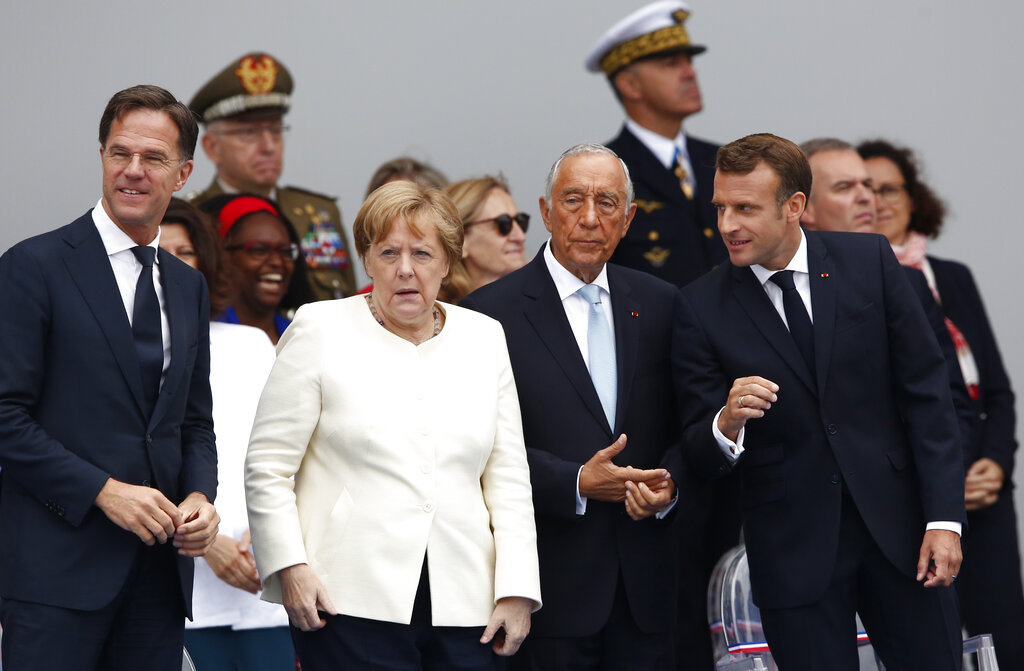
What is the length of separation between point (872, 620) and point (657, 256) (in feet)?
5.81

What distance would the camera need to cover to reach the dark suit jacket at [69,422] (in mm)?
2818

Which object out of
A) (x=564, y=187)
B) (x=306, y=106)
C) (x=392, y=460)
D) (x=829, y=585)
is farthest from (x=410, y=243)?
(x=306, y=106)

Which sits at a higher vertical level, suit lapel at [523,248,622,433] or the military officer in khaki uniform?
the military officer in khaki uniform

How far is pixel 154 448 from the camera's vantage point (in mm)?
2982

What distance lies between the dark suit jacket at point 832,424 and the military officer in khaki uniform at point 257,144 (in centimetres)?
211

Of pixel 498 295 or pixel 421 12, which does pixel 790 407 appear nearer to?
pixel 498 295

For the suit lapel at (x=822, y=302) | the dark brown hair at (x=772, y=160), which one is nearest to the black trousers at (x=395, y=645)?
the suit lapel at (x=822, y=302)

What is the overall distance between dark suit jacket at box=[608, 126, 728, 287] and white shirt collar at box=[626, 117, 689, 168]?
0.18 ft

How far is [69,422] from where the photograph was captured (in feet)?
9.50

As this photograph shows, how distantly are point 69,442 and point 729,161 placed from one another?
1.78 meters

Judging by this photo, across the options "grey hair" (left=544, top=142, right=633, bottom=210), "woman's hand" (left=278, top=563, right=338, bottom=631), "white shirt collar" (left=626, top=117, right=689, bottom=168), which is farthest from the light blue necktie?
"white shirt collar" (left=626, top=117, right=689, bottom=168)

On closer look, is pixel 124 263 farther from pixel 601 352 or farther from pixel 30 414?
pixel 601 352

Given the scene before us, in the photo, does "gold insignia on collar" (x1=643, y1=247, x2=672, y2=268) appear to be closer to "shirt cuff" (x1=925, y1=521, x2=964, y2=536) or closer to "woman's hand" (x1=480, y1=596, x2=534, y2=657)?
"shirt cuff" (x1=925, y1=521, x2=964, y2=536)

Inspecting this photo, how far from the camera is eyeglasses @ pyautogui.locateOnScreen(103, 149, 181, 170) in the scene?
3004 mm
